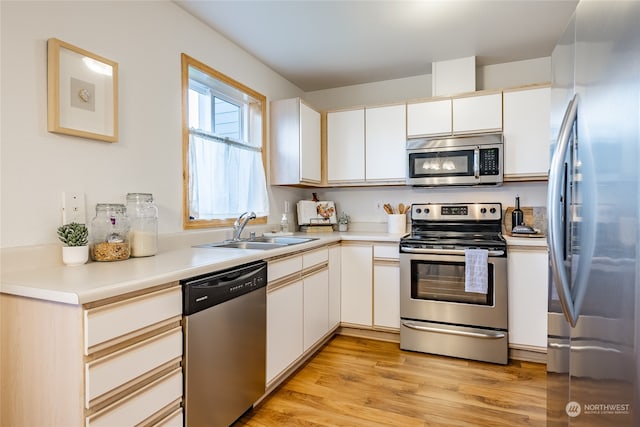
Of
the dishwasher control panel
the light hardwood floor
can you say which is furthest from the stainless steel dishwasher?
the light hardwood floor

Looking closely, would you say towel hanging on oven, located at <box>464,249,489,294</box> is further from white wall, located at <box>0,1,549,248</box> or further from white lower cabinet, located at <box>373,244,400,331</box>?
white wall, located at <box>0,1,549,248</box>

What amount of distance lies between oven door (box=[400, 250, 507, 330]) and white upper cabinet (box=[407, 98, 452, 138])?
1.10 m

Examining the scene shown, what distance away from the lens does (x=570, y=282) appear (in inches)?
42.4

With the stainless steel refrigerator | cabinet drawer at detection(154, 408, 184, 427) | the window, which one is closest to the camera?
the stainless steel refrigerator

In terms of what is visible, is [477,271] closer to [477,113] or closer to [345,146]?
[477,113]

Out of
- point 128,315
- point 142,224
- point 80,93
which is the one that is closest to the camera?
point 128,315

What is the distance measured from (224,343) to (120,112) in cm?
130

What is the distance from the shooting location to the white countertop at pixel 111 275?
110 centimetres

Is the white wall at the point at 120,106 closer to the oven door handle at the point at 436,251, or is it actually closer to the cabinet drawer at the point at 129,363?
the cabinet drawer at the point at 129,363

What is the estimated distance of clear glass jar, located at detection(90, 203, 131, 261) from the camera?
165cm

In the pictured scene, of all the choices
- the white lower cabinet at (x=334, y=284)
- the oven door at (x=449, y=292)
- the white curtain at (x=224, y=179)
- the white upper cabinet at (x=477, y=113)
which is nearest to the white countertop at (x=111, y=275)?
the white curtain at (x=224, y=179)

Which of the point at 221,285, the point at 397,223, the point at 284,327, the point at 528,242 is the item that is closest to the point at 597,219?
the point at 221,285

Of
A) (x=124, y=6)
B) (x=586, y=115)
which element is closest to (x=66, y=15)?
(x=124, y=6)

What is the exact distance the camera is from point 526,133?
2865mm
